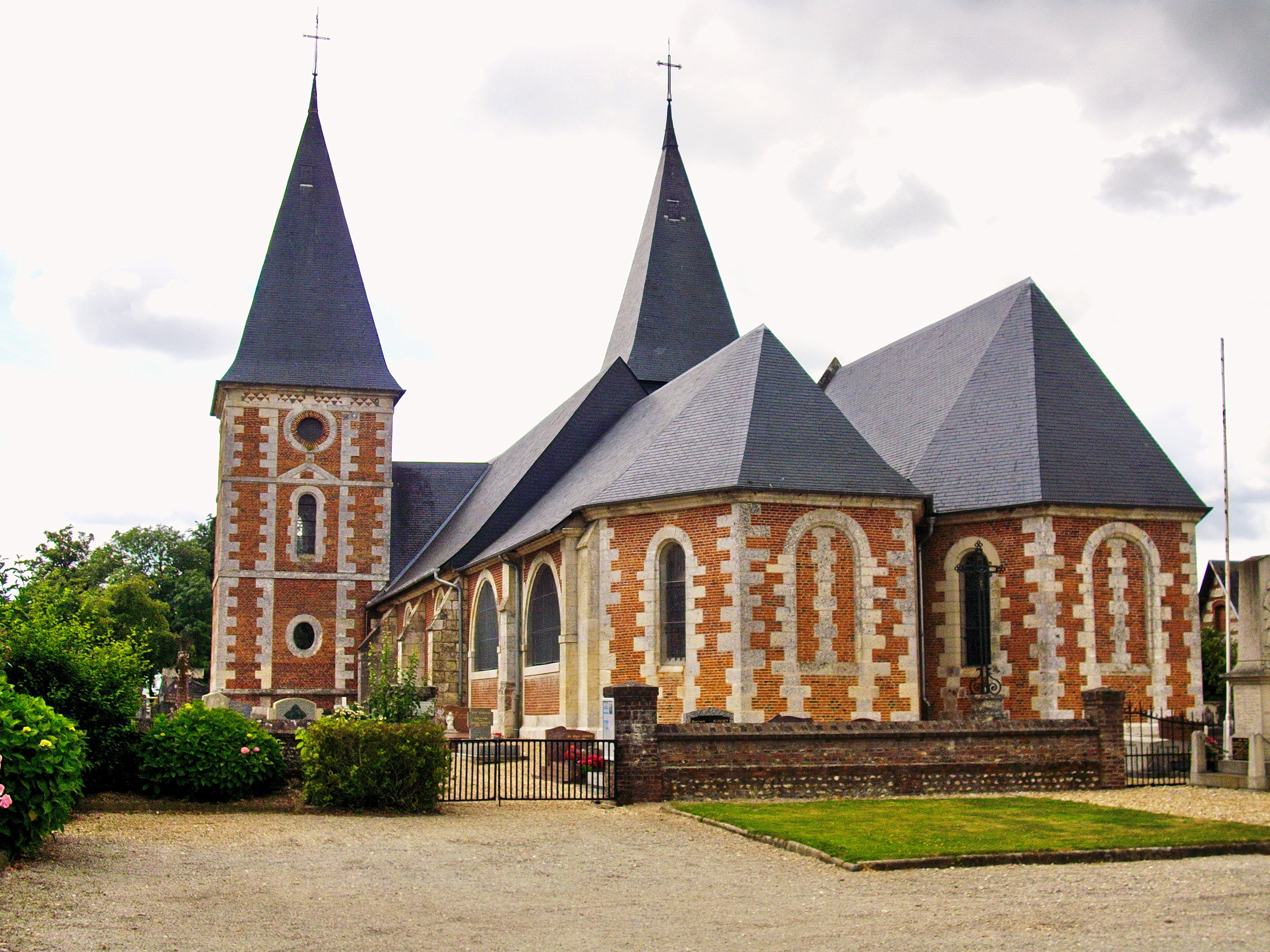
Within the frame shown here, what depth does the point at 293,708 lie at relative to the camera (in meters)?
34.6

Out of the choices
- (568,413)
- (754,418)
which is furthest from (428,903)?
(568,413)

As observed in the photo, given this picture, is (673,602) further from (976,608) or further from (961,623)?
(976,608)

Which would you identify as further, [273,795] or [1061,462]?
[1061,462]

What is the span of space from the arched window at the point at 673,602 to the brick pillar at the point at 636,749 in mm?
5755

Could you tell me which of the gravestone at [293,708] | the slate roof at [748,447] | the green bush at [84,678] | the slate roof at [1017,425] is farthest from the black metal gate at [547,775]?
the gravestone at [293,708]

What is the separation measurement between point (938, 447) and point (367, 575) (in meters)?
17.9

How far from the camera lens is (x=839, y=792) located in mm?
16250

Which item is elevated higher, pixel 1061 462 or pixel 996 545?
pixel 1061 462

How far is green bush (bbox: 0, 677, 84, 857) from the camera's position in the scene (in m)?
10.1

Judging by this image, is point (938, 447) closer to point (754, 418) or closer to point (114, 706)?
point (754, 418)

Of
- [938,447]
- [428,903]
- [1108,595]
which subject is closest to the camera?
[428,903]

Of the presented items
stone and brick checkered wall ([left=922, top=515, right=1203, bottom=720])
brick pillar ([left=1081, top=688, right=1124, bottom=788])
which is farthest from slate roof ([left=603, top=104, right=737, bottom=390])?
brick pillar ([left=1081, top=688, right=1124, bottom=788])

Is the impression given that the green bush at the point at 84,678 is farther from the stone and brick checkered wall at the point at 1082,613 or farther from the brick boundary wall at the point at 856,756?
the stone and brick checkered wall at the point at 1082,613

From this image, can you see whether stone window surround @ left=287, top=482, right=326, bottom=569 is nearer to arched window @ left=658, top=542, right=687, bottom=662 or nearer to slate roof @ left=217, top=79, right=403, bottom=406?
slate roof @ left=217, top=79, right=403, bottom=406
